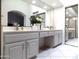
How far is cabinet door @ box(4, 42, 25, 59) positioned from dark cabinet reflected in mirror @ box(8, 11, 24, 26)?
3.04 feet

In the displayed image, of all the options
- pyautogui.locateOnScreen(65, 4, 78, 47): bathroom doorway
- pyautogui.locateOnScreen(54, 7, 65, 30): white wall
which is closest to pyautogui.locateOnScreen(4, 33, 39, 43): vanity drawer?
pyautogui.locateOnScreen(54, 7, 65, 30): white wall

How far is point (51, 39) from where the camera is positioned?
4781 millimetres

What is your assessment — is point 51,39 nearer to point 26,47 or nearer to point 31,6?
point 31,6

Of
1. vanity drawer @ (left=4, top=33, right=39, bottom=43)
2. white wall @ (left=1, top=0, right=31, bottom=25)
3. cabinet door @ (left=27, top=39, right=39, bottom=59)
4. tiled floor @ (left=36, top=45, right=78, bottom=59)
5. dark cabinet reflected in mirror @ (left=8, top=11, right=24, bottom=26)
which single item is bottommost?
tiled floor @ (left=36, top=45, right=78, bottom=59)

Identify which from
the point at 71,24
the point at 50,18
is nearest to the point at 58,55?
the point at 50,18

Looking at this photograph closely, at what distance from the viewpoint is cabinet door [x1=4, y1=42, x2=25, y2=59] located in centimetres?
192

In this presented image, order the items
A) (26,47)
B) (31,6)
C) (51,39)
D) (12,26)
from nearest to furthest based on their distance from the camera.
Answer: (26,47) < (12,26) < (31,6) < (51,39)

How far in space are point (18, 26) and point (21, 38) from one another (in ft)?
3.07

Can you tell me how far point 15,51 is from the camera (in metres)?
2.11

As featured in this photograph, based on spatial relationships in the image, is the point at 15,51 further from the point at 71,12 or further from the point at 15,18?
the point at 71,12

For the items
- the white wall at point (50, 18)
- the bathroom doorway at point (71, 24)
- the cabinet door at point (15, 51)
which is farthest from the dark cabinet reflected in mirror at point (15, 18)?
the bathroom doorway at point (71, 24)

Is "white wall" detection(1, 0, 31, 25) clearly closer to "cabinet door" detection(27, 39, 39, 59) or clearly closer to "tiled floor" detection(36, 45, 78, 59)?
"cabinet door" detection(27, 39, 39, 59)

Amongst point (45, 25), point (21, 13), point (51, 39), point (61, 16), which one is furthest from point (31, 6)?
point (61, 16)

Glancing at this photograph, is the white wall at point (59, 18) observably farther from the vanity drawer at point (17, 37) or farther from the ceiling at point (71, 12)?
the vanity drawer at point (17, 37)
